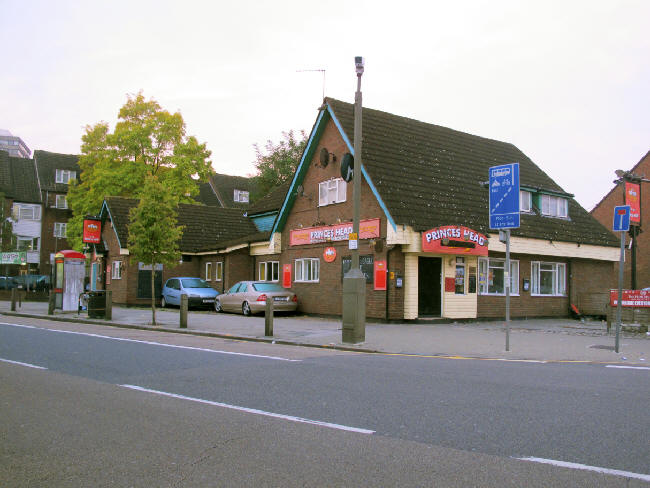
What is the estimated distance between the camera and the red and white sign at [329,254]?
23.7m

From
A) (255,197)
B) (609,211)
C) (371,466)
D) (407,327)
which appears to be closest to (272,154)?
A: (255,197)

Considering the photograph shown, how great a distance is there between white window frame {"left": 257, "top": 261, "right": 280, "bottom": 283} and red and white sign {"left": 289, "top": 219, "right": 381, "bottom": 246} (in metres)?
2.36

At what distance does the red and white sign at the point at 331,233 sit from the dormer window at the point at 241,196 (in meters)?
38.4

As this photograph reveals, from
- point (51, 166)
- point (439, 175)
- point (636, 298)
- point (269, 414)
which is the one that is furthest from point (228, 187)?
point (269, 414)

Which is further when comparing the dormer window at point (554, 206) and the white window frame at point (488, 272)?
the dormer window at point (554, 206)

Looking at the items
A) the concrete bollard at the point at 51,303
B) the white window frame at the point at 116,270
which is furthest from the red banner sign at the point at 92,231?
the concrete bollard at the point at 51,303

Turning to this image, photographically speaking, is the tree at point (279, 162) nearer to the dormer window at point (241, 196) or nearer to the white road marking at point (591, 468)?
the dormer window at point (241, 196)

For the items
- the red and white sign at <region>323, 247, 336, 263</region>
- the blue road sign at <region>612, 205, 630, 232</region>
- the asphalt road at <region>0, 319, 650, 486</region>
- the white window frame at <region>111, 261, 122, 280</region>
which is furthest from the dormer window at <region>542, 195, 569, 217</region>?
the white window frame at <region>111, 261, 122, 280</region>

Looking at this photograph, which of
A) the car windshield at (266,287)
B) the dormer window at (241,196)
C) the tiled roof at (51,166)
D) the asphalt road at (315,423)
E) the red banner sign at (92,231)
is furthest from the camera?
the dormer window at (241,196)

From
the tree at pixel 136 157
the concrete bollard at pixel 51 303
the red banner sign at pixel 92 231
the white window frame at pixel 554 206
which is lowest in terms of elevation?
the concrete bollard at pixel 51 303

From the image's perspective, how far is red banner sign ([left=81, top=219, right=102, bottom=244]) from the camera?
3319cm

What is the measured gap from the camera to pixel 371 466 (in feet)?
16.0

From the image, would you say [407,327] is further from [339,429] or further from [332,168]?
[339,429]

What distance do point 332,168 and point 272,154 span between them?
86.0ft
